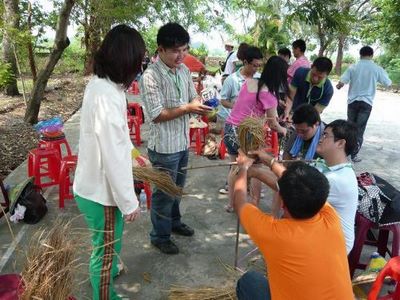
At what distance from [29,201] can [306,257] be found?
9.27ft

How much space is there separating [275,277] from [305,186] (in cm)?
42

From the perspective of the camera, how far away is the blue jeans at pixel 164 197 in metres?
2.89

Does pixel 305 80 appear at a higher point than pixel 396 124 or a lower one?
higher

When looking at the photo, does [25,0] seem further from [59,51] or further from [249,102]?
[249,102]

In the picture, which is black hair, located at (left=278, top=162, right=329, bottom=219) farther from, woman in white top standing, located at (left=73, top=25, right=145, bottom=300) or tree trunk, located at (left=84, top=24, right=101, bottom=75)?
tree trunk, located at (left=84, top=24, right=101, bottom=75)

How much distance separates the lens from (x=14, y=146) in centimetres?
615

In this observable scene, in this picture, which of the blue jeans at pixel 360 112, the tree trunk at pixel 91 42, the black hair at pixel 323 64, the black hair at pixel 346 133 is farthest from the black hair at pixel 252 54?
the tree trunk at pixel 91 42

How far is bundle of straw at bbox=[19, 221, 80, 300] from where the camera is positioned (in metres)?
1.57

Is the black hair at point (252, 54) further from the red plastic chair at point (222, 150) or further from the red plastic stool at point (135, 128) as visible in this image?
the red plastic stool at point (135, 128)

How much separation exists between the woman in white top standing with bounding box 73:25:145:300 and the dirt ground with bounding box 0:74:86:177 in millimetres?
3508

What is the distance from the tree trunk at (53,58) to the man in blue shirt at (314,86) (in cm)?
378

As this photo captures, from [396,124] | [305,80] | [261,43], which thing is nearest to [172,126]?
[305,80]

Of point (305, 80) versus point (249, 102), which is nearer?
point (249, 102)

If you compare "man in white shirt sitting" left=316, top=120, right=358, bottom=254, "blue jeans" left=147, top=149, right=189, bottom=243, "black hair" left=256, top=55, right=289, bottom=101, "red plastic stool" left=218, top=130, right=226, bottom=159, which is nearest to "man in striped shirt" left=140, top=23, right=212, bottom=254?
"blue jeans" left=147, top=149, right=189, bottom=243
